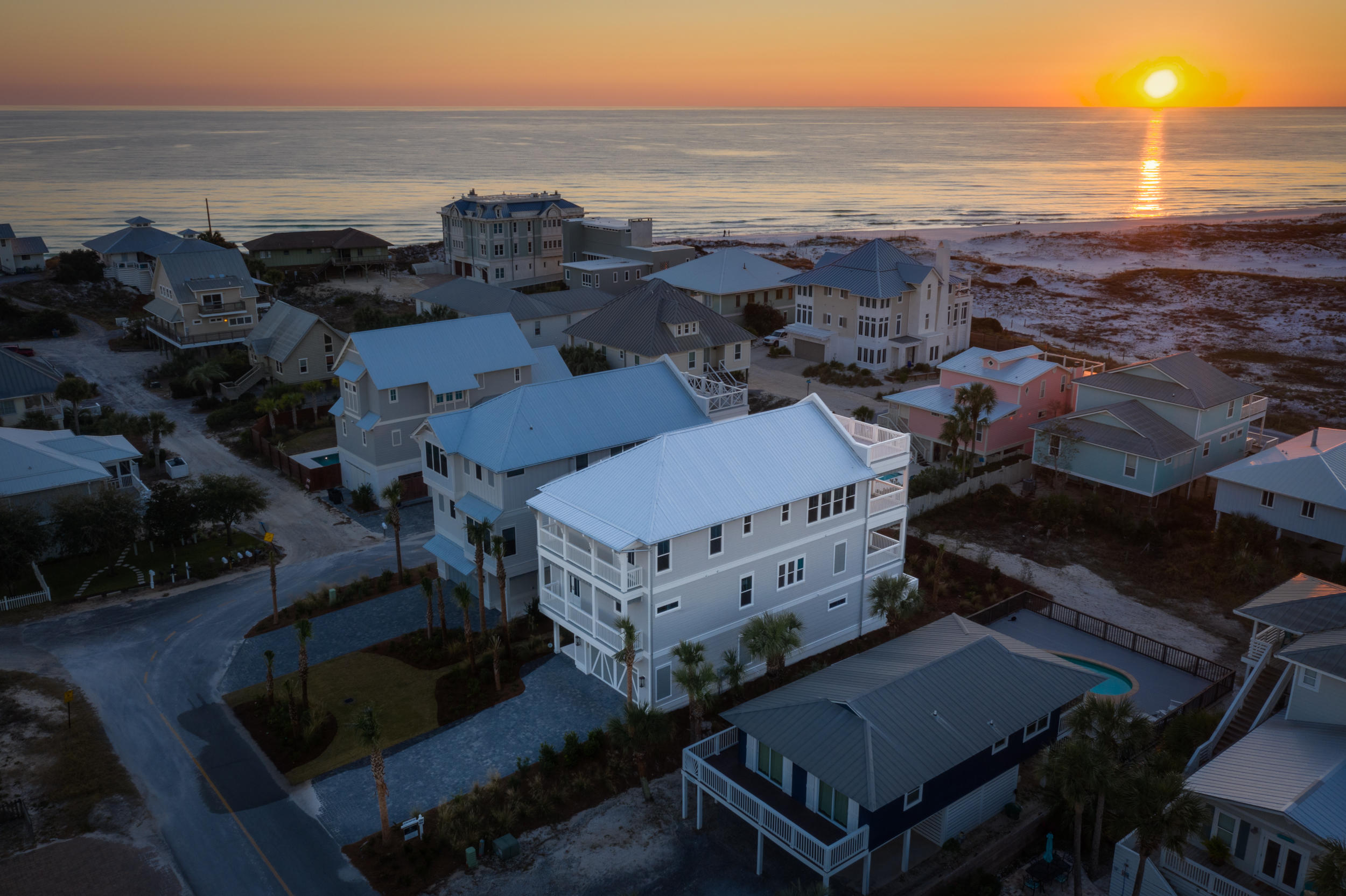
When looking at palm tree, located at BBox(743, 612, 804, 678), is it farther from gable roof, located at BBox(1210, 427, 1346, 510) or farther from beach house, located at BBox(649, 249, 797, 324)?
beach house, located at BBox(649, 249, 797, 324)

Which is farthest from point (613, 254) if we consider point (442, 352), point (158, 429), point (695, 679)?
point (695, 679)

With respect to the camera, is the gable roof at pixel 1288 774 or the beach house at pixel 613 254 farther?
the beach house at pixel 613 254

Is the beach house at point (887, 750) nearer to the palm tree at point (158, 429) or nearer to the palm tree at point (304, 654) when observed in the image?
the palm tree at point (304, 654)

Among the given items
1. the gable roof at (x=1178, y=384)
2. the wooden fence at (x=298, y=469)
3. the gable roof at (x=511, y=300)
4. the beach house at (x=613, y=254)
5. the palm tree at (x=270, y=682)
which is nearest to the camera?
the palm tree at (x=270, y=682)

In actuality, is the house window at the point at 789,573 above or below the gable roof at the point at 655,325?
below

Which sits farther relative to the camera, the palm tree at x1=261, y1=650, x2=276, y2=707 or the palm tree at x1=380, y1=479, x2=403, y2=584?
the palm tree at x1=380, y1=479, x2=403, y2=584

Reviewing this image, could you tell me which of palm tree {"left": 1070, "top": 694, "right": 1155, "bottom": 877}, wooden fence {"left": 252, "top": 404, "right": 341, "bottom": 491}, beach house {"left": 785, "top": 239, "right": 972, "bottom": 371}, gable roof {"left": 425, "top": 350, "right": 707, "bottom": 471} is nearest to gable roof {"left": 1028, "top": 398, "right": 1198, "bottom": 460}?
gable roof {"left": 425, "top": 350, "right": 707, "bottom": 471}

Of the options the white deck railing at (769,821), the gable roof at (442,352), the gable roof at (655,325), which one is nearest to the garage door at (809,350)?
the gable roof at (655,325)

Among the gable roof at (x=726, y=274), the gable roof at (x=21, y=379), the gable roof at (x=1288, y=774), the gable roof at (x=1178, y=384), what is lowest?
the gable roof at (x=1288, y=774)
